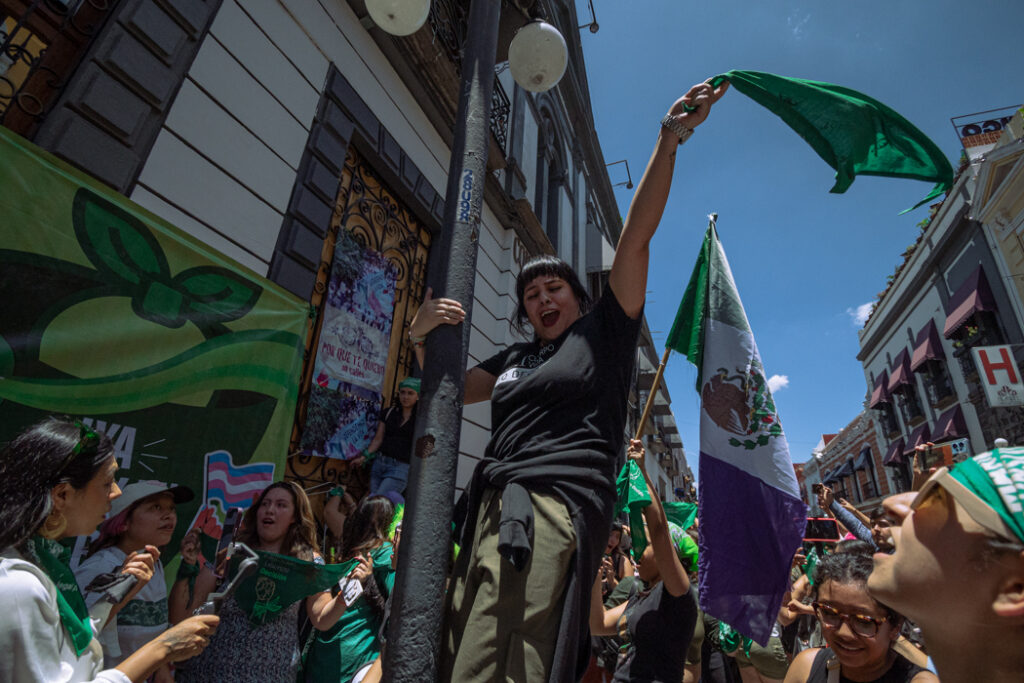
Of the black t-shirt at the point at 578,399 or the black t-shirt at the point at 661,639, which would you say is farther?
the black t-shirt at the point at 661,639

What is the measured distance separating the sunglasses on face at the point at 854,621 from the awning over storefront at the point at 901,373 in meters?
24.9

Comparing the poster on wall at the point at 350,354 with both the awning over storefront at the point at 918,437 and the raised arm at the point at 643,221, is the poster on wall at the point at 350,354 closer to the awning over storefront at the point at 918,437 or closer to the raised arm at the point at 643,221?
the raised arm at the point at 643,221

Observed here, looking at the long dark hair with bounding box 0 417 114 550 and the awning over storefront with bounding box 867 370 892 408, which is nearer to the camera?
the long dark hair with bounding box 0 417 114 550

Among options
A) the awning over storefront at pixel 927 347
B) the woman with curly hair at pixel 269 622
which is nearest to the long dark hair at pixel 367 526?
the woman with curly hair at pixel 269 622

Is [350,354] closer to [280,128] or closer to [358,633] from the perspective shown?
[280,128]

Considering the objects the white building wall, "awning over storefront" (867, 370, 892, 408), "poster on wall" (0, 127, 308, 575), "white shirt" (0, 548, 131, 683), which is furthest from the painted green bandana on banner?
"awning over storefront" (867, 370, 892, 408)

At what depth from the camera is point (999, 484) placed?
86 cm

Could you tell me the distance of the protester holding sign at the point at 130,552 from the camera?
7.28ft

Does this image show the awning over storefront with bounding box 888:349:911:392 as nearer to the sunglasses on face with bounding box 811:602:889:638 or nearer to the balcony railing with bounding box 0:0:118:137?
the sunglasses on face with bounding box 811:602:889:638

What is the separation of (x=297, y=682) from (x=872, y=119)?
3.74m

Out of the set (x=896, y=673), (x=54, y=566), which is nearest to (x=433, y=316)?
(x=54, y=566)

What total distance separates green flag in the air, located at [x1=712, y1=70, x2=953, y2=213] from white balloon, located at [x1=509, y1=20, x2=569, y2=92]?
138cm

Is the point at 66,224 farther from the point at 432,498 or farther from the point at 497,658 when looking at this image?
the point at 497,658

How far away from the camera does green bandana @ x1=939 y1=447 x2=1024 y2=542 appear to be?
2.71ft
